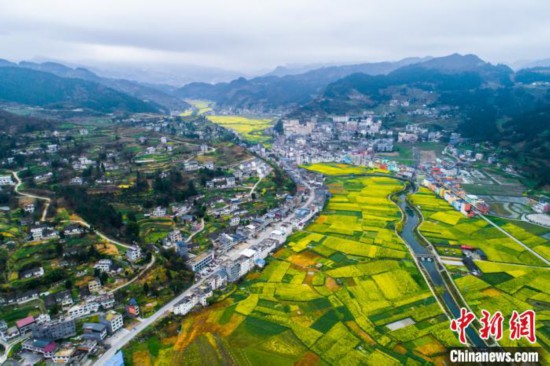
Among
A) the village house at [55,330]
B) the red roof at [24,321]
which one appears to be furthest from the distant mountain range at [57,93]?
the village house at [55,330]

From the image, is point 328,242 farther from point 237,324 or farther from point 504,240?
point 504,240

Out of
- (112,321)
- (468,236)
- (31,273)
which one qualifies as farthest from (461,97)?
(31,273)

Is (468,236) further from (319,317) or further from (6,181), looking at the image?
(6,181)

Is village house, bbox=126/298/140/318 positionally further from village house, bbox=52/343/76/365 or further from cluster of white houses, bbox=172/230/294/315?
village house, bbox=52/343/76/365

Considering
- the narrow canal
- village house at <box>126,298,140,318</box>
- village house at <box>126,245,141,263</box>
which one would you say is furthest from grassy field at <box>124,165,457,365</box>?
village house at <box>126,245,141,263</box>

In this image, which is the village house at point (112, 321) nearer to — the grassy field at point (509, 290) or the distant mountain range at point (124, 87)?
the grassy field at point (509, 290)

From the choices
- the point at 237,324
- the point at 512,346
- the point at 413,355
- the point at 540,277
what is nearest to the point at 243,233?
the point at 237,324
